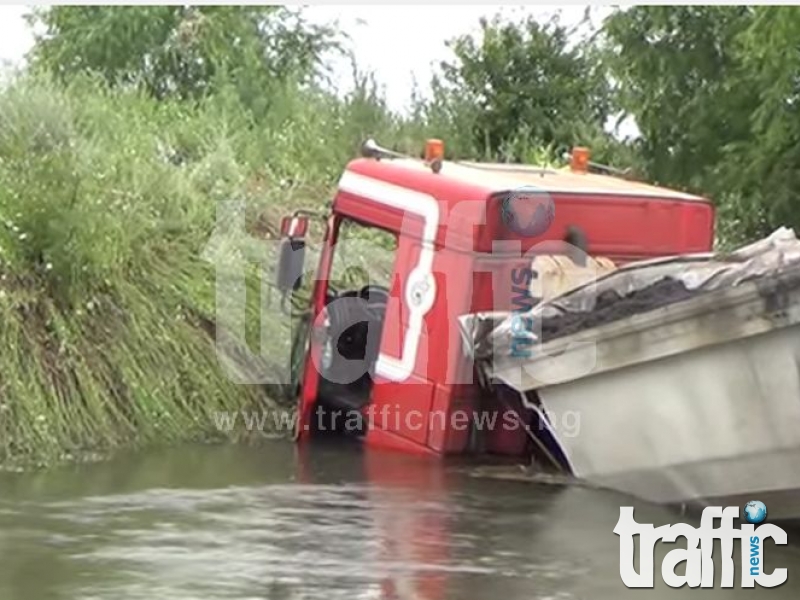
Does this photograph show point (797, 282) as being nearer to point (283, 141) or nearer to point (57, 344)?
point (57, 344)

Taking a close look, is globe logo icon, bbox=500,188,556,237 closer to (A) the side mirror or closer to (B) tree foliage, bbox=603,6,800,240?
(A) the side mirror

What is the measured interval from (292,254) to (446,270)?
1378 mm

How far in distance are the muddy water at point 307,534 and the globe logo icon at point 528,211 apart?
62.8 inches

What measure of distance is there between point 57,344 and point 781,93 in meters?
Answer: 6.65

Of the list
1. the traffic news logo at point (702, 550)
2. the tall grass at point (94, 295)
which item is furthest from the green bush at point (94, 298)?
the traffic news logo at point (702, 550)

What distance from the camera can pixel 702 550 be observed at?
831cm

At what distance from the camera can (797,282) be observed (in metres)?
7.59

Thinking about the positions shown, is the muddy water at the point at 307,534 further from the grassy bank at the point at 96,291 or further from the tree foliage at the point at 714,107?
the tree foliage at the point at 714,107

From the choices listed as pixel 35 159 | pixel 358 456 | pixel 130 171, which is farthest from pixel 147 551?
pixel 130 171

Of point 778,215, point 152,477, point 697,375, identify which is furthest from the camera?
point 778,215

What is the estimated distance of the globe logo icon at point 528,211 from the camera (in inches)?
380

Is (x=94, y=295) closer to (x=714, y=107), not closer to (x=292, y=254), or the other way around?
(x=292, y=254)

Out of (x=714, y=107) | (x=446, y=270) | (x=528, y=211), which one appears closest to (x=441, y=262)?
(x=446, y=270)

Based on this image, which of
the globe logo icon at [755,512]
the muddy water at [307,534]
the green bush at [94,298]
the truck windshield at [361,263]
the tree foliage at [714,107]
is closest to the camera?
the muddy water at [307,534]
